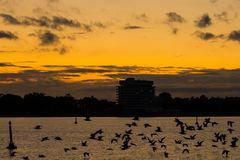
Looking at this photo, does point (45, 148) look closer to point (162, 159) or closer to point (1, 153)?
point (1, 153)

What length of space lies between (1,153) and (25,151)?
4.83 m

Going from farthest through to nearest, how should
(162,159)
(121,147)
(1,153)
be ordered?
1. (121,147)
2. (1,153)
3. (162,159)

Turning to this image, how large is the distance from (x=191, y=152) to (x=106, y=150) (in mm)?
12012

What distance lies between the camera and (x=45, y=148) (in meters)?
110

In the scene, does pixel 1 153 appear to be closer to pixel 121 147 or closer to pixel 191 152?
pixel 121 147

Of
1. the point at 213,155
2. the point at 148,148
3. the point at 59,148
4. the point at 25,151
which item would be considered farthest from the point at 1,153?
the point at 213,155

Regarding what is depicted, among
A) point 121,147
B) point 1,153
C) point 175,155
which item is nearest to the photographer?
point 175,155

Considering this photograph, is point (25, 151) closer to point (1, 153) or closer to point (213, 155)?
point (1, 153)

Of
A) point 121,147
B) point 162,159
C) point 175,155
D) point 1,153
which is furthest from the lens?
point 121,147

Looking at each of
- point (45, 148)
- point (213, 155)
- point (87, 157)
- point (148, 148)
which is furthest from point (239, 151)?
point (45, 148)

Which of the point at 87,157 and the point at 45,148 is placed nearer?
the point at 87,157

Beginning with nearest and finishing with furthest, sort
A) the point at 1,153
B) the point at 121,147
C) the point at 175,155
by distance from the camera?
the point at 175,155 < the point at 1,153 < the point at 121,147

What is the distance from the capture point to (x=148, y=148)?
352ft

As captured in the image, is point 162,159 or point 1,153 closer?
point 162,159
